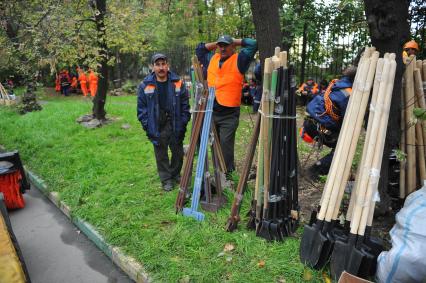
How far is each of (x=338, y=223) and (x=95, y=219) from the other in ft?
9.88

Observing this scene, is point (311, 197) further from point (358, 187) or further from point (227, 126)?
point (358, 187)

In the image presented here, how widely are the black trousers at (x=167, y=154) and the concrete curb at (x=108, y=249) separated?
1.29m

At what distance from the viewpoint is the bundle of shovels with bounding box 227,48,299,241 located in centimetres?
365

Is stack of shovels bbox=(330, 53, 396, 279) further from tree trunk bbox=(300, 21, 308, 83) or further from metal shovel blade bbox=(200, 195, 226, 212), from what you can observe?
tree trunk bbox=(300, 21, 308, 83)

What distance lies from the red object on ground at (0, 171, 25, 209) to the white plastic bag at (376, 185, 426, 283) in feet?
16.2

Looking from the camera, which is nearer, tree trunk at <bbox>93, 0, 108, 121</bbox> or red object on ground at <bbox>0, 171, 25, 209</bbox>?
red object on ground at <bbox>0, 171, 25, 209</bbox>

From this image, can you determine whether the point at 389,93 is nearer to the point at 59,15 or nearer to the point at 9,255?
the point at 9,255

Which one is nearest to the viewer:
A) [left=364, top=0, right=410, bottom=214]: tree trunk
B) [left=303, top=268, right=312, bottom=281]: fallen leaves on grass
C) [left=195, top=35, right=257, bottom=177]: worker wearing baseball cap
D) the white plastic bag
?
the white plastic bag

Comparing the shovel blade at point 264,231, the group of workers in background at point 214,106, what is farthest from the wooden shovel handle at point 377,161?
the group of workers in background at point 214,106

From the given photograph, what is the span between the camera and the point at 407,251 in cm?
268

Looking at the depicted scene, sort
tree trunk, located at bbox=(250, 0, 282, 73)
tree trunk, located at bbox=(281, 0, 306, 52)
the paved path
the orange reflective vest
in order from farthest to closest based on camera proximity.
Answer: tree trunk, located at bbox=(281, 0, 306, 52) → the orange reflective vest → tree trunk, located at bbox=(250, 0, 282, 73) → the paved path

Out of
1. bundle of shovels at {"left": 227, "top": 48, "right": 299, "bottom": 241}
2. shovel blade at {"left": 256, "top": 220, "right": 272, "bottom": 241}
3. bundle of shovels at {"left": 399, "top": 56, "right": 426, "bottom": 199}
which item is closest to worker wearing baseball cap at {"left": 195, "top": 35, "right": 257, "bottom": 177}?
bundle of shovels at {"left": 227, "top": 48, "right": 299, "bottom": 241}

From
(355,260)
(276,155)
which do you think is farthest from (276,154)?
(355,260)

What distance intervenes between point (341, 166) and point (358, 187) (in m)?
0.22
